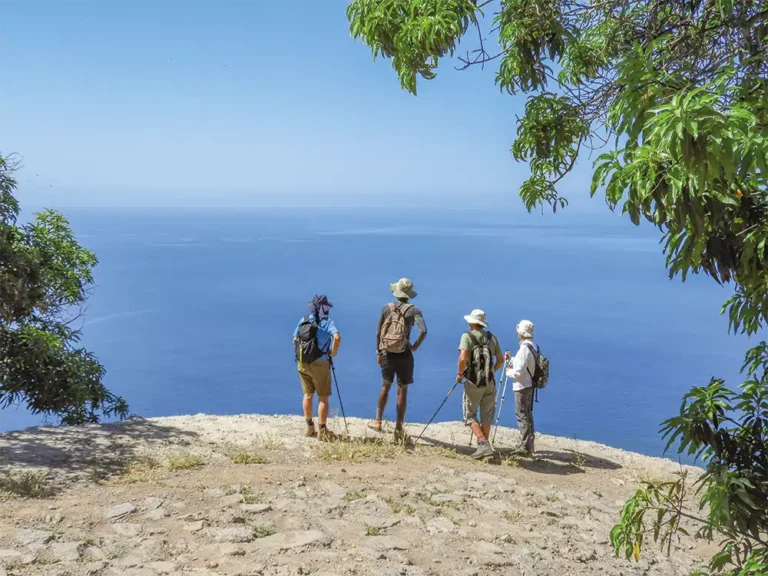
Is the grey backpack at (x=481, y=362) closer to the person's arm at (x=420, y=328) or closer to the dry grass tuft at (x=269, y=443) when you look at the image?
the person's arm at (x=420, y=328)

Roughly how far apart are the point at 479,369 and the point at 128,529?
4857 millimetres

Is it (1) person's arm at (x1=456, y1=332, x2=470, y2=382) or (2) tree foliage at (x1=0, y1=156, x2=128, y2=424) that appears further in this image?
(2) tree foliage at (x1=0, y1=156, x2=128, y2=424)

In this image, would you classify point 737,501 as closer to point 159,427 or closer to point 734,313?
point 734,313

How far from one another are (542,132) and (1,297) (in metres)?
9.17

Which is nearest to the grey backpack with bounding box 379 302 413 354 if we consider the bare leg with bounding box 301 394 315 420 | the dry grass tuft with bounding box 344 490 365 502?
the bare leg with bounding box 301 394 315 420

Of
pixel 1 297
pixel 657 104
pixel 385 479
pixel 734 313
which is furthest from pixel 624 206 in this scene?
pixel 1 297

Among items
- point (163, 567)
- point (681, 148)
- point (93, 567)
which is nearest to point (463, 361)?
point (163, 567)

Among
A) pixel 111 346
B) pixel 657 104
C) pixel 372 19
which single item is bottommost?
pixel 111 346

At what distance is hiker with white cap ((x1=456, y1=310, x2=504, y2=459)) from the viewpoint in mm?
9250

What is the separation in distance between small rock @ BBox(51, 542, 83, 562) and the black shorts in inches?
187

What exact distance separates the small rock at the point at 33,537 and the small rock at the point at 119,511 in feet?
2.00

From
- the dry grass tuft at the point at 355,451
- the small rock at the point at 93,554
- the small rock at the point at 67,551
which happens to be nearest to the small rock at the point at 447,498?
the dry grass tuft at the point at 355,451

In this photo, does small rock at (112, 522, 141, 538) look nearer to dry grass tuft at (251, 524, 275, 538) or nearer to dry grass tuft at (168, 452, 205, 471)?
dry grass tuft at (251, 524, 275, 538)

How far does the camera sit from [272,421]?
11.5 meters
